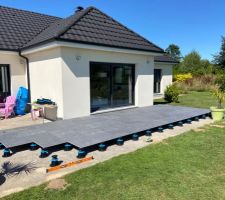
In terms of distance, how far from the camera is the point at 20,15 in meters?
13.4

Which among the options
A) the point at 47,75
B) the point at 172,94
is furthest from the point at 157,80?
the point at 47,75

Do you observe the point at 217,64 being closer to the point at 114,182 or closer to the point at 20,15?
the point at 20,15

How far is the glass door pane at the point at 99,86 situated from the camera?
1002 centimetres

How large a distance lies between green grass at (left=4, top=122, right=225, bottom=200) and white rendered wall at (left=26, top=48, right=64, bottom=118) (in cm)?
473

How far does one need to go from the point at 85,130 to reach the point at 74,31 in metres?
4.56

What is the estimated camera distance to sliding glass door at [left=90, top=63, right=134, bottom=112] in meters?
10.2

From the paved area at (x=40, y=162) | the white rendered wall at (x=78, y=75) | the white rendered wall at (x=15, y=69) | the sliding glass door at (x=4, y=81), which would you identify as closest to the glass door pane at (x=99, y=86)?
the white rendered wall at (x=78, y=75)

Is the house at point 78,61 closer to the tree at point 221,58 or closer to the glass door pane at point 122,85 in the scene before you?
the glass door pane at point 122,85

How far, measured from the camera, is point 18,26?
12219 mm

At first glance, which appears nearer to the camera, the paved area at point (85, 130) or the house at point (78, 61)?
the paved area at point (85, 130)

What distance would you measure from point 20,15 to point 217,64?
1270 inches

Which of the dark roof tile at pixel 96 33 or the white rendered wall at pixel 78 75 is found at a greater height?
the dark roof tile at pixel 96 33

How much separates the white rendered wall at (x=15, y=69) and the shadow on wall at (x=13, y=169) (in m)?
6.99

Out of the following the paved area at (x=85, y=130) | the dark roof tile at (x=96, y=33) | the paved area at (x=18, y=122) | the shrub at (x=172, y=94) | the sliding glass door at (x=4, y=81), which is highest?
the dark roof tile at (x=96, y=33)
